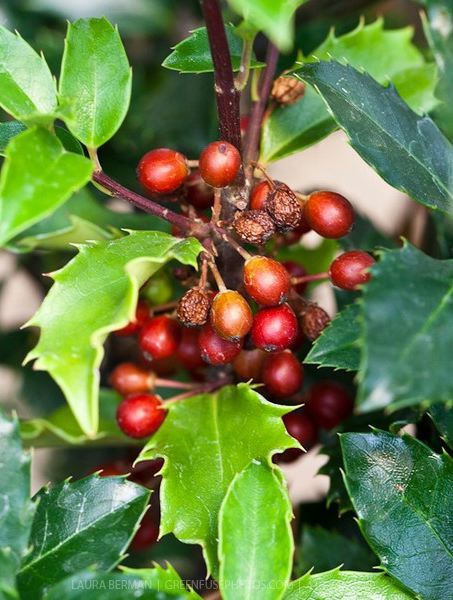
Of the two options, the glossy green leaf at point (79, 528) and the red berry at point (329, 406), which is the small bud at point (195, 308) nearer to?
the glossy green leaf at point (79, 528)

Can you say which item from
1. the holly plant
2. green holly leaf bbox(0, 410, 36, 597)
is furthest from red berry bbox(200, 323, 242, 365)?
green holly leaf bbox(0, 410, 36, 597)

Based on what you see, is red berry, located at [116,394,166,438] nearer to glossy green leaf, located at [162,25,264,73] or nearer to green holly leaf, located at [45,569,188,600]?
green holly leaf, located at [45,569,188,600]

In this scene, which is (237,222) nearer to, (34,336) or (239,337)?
(239,337)

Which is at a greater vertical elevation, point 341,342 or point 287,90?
point 287,90

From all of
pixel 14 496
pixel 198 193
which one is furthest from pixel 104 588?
pixel 198 193

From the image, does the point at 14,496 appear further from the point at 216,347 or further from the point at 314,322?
the point at 314,322
